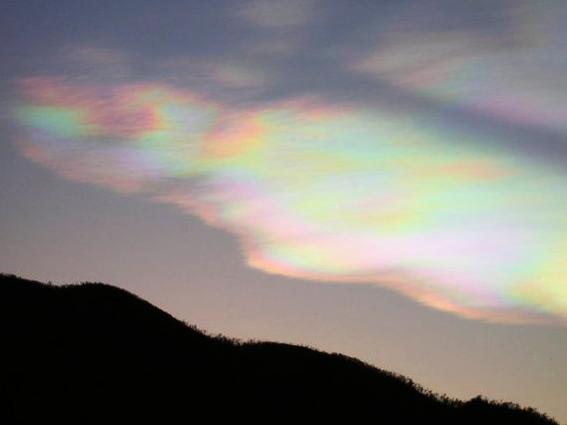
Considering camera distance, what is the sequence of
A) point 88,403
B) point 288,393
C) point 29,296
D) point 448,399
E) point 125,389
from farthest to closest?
point 29,296
point 448,399
point 288,393
point 125,389
point 88,403

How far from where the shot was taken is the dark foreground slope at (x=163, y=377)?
1502 inches

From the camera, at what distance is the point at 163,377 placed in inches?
1676

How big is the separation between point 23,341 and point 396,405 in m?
19.9

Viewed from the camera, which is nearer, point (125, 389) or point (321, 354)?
Result: point (125, 389)

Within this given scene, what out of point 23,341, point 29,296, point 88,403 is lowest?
Answer: point 88,403

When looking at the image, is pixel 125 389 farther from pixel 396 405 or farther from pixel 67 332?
pixel 396 405

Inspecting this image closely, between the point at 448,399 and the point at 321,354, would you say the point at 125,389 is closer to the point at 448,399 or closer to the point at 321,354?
the point at 321,354

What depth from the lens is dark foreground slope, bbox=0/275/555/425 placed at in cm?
3816

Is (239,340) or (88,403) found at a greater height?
(239,340)

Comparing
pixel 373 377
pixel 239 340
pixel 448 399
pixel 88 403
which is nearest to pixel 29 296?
pixel 239 340

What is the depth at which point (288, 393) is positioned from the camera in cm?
4359

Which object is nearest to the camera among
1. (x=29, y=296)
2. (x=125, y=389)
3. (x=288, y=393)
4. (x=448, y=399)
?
(x=125, y=389)

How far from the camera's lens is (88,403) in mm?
37562

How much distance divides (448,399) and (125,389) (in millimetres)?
18997
